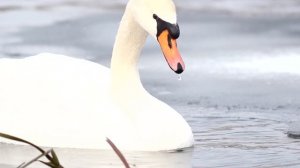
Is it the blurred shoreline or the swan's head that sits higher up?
the swan's head

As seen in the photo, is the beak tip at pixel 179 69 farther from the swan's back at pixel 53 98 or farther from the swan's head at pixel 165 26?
the swan's back at pixel 53 98

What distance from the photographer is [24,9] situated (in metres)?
11.9

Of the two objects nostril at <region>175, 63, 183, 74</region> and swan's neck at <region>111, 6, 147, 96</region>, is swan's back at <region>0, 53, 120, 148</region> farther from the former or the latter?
nostril at <region>175, 63, 183, 74</region>

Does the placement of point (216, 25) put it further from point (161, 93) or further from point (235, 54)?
point (161, 93)

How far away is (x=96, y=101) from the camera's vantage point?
22.0ft

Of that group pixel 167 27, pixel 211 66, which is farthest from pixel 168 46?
pixel 211 66

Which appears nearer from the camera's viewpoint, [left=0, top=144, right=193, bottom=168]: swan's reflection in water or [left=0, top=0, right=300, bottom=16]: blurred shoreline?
[left=0, top=144, right=193, bottom=168]: swan's reflection in water

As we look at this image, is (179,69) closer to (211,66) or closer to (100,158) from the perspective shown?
(100,158)

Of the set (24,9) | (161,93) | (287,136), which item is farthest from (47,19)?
(287,136)

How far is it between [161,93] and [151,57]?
1353 mm

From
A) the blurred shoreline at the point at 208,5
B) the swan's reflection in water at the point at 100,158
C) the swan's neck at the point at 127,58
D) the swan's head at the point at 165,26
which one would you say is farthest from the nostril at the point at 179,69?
the blurred shoreline at the point at 208,5

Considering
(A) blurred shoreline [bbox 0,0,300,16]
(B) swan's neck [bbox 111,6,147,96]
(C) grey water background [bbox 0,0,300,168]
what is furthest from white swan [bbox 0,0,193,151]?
(A) blurred shoreline [bbox 0,0,300,16]

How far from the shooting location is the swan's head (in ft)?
19.9

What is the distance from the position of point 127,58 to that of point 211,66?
245 centimetres
